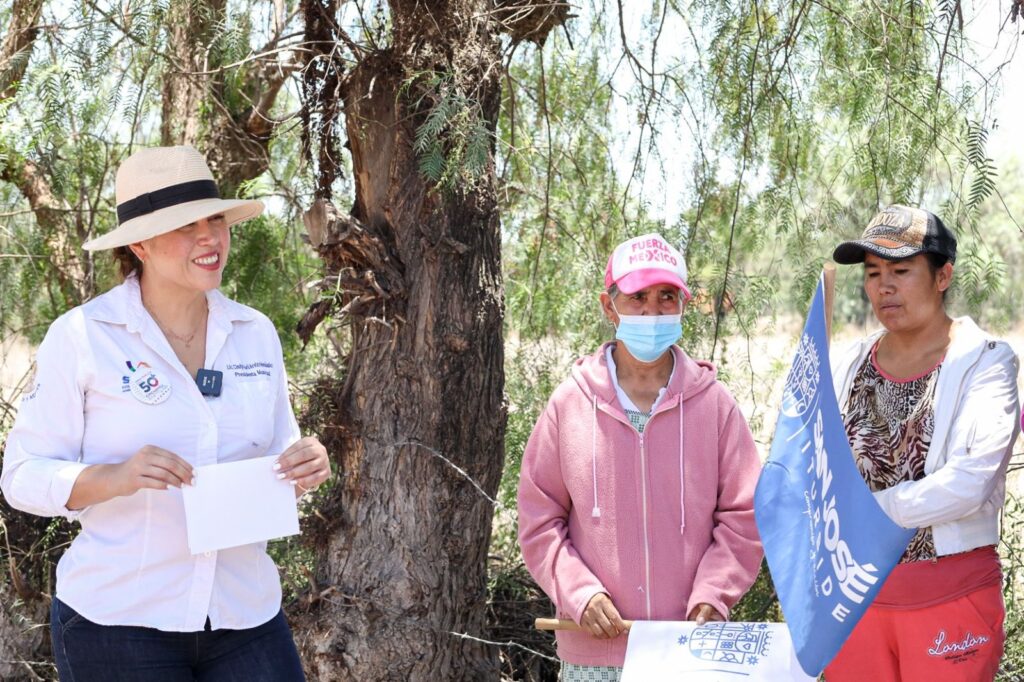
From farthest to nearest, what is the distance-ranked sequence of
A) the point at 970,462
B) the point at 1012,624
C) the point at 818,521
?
the point at 1012,624 → the point at 970,462 → the point at 818,521

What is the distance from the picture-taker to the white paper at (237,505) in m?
2.35

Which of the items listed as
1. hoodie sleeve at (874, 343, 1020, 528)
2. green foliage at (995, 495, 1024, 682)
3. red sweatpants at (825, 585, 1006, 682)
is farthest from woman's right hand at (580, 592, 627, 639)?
green foliage at (995, 495, 1024, 682)

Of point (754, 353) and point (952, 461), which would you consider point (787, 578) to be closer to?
point (952, 461)

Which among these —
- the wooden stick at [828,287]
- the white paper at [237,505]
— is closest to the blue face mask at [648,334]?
the wooden stick at [828,287]

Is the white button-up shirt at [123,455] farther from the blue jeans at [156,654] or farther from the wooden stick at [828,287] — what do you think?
the wooden stick at [828,287]

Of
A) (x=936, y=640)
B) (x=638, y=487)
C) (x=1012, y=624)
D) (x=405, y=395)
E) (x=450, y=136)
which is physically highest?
(x=450, y=136)

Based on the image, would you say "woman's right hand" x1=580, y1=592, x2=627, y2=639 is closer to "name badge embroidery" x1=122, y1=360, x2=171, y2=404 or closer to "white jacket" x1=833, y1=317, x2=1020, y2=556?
"white jacket" x1=833, y1=317, x2=1020, y2=556

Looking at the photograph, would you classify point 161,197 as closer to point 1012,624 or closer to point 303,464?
point 303,464

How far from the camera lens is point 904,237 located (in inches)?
115

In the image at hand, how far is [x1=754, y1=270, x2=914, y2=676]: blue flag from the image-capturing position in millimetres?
2324

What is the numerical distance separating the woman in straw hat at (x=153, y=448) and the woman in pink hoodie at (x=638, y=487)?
0.65m

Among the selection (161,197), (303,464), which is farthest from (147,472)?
(161,197)

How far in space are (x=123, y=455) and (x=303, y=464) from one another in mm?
388

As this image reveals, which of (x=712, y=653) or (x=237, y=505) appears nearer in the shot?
(x=237, y=505)
